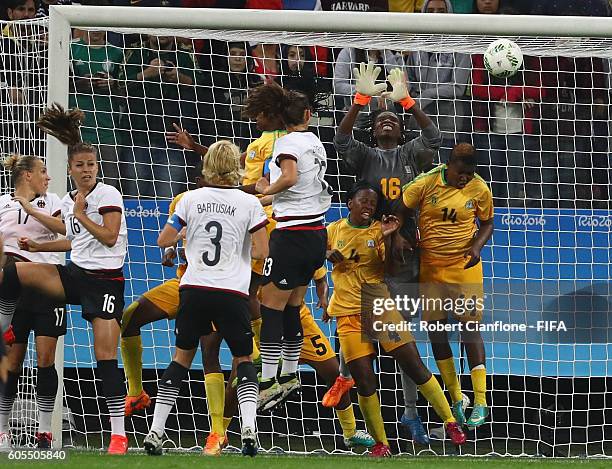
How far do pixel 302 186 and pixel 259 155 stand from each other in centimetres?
84

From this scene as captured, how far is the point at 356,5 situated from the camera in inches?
532

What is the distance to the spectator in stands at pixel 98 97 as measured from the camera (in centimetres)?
1109

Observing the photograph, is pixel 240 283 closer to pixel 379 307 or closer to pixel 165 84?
pixel 379 307

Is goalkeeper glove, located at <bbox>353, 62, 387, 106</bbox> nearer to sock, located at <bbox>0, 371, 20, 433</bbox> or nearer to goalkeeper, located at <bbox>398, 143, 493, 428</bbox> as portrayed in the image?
goalkeeper, located at <bbox>398, 143, 493, 428</bbox>

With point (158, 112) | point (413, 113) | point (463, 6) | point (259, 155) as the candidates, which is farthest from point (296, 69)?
point (463, 6)

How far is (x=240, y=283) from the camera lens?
8.71 metres

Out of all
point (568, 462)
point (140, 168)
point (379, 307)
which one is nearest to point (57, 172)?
point (140, 168)

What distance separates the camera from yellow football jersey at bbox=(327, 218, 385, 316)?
10516mm

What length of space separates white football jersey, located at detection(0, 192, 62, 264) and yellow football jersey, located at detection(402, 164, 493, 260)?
9.49 ft

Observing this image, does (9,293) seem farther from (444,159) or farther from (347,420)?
(444,159)

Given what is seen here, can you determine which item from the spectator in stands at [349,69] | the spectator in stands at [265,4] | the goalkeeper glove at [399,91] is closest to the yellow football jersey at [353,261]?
the goalkeeper glove at [399,91]

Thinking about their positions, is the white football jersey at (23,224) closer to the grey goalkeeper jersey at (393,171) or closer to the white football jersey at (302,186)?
the white football jersey at (302,186)

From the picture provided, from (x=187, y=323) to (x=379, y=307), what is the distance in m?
2.32

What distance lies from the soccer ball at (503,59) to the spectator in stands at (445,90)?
4.65 feet
